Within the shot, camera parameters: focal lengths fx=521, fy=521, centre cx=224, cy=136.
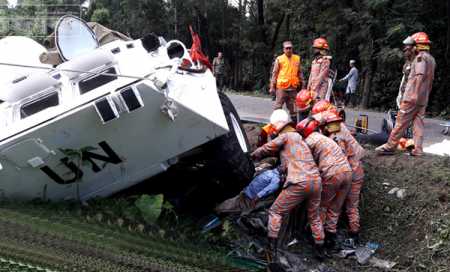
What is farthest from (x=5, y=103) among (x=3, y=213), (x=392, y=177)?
(x=392, y=177)

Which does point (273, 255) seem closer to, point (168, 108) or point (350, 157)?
point (350, 157)

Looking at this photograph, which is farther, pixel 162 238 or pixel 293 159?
pixel 293 159

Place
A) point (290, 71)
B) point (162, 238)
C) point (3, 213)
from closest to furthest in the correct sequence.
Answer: point (3, 213) → point (162, 238) → point (290, 71)

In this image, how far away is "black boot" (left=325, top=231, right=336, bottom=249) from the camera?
575 centimetres

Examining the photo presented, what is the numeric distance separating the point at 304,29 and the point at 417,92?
16.1 metres

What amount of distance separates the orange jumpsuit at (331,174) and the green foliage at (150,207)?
1.78m

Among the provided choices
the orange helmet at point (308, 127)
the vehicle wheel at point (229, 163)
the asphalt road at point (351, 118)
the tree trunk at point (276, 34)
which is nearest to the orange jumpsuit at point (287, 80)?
the asphalt road at point (351, 118)

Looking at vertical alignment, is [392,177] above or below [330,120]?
below

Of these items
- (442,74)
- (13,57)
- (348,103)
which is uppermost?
(13,57)

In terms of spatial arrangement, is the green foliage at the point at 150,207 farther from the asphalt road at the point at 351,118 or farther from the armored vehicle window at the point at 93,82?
the asphalt road at the point at 351,118

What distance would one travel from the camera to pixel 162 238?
4781 mm

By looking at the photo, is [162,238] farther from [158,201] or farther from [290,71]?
[290,71]

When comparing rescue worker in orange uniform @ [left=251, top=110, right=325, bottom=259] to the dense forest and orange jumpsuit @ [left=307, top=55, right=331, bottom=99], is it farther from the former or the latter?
the dense forest

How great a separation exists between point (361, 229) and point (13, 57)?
4438mm
